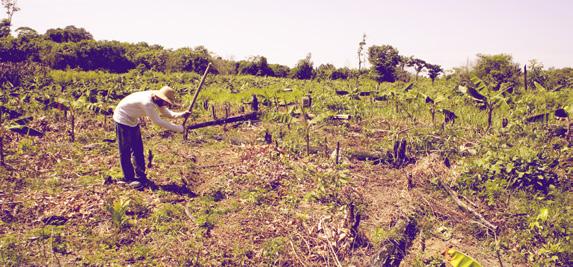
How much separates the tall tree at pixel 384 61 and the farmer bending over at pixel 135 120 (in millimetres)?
21497

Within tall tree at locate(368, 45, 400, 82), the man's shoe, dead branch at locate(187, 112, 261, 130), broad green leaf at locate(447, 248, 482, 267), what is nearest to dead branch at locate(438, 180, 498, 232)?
broad green leaf at locate(447, 248, 482, 267)

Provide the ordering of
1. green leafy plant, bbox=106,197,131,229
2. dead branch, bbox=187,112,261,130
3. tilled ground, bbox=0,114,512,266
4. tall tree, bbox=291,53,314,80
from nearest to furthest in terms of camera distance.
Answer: tilled ground, bbox=0,114,512,266
green leafy plant, bbox=106,197,131,229
dead branch, bbox=187,112,261,130
tall tree, bbox=291,53,314,80

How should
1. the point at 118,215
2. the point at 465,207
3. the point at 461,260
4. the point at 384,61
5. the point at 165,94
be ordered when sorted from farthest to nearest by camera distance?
1. the point at 384,61
2. the point at 165,94
3. the point at 465,207
4. the point at 118,215
5. the point at 461,260

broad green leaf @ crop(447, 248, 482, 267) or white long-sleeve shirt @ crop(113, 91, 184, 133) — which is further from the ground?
white long-sleeve shirt @ crop(113, 91, 184, 133)

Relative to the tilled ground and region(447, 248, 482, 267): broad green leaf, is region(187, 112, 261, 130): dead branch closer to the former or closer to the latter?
the tilled ground

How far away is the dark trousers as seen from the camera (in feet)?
18.8

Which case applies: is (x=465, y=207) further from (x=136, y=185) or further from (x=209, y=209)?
(x=136, y=185)

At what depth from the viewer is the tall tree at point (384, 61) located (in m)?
25.8

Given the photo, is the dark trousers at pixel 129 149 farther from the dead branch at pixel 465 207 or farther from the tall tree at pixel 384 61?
the tall tree at pixel 384 61

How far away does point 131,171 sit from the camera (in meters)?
5.94

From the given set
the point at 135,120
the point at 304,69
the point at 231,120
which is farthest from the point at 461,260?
the point at 304,69

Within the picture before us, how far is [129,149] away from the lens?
5.83 metres

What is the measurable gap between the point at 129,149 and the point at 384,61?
74.0 ft

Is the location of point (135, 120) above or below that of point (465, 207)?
above
